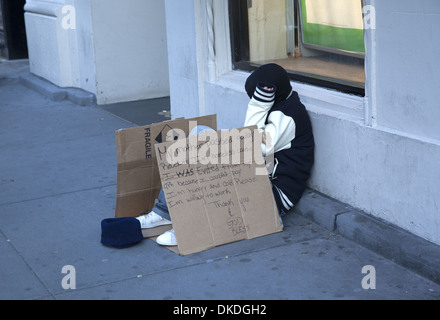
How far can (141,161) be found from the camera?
168 inches

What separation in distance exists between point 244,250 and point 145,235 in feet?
2.27

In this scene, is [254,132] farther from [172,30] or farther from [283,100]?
[172,30]

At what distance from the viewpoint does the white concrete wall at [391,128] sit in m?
3.56

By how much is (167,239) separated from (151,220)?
0.27 meters

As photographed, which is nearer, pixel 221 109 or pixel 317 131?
pixel 317 131

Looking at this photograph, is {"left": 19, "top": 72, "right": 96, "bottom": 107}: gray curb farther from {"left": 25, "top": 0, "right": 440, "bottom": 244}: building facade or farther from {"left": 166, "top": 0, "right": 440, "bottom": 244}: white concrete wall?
{"left": 166, "top": 0, "right": 440, "bottom": 244}: white concrete wall

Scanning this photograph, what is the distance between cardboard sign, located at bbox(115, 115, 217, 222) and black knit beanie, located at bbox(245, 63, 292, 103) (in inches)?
14.5

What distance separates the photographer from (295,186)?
4.50m

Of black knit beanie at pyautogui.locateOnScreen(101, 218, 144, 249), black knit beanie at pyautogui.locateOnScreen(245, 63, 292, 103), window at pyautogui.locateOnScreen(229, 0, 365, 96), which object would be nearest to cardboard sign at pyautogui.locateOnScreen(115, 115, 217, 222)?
black knit beanie at pyautogui.locateOnScreen(101, 218, 144, 249)

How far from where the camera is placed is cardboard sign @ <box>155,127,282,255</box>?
158 inches

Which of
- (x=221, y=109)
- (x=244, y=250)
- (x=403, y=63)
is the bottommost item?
(x=244, y=250)

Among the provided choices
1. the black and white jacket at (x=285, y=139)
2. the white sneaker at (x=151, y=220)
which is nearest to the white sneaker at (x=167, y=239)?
the white sneaker at (x=151, y=220)
